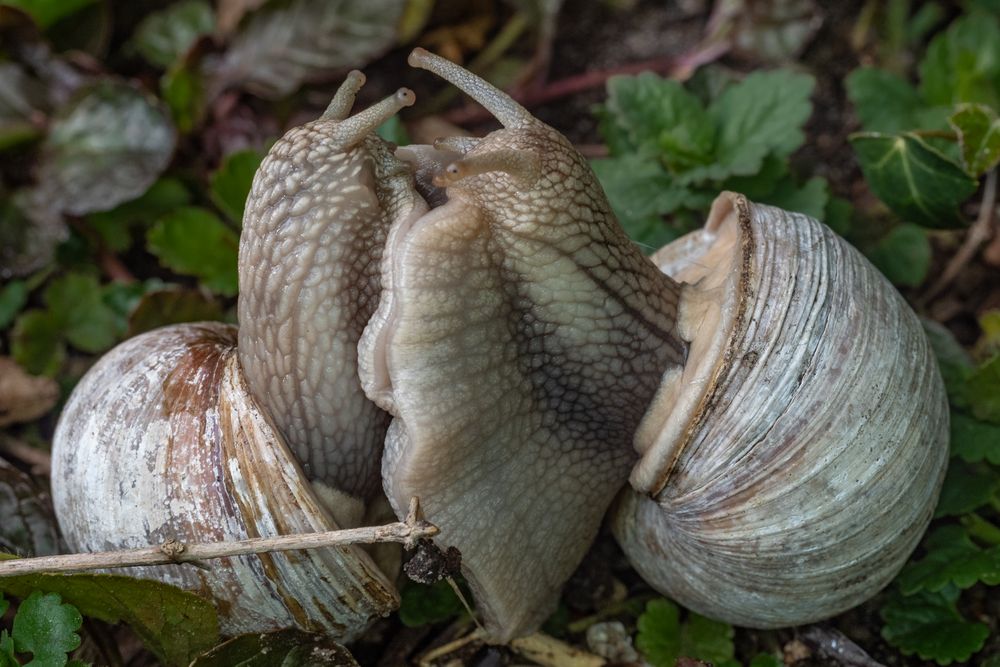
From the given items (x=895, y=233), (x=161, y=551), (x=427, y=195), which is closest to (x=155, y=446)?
(x=161, y=551)

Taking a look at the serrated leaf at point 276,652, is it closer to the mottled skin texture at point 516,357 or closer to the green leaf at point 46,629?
the green leaf at point 46,629

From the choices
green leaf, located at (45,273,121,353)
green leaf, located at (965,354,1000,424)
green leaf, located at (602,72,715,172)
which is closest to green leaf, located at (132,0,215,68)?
green leaf, located at (45,273,121,353)

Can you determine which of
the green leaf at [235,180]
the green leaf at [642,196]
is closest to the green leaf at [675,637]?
the green leaf at [642,196]

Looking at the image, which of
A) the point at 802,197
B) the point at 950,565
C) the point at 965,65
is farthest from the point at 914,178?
the point at 950,565

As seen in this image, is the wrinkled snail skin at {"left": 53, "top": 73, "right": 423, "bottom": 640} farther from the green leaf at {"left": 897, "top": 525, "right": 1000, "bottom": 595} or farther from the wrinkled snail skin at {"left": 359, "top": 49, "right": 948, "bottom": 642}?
the green leaf at {"left": 897, "top": 525, "right": 1000, "bottom": 595}

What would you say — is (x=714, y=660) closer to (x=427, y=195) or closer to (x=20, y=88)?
(x=427, y=195)

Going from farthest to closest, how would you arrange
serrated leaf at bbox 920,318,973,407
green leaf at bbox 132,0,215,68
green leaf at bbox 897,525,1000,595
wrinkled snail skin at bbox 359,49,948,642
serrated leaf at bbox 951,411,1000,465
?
green leaf at bbox 132,0,215,68 → serrated leaf at bbox 920,318,973,407 → serrated leaf at bbox 951,411,1000,465 → green leaf at bbox 897,525,1000,595 → wrinkled snail skin at bbox 359,49,948,642
